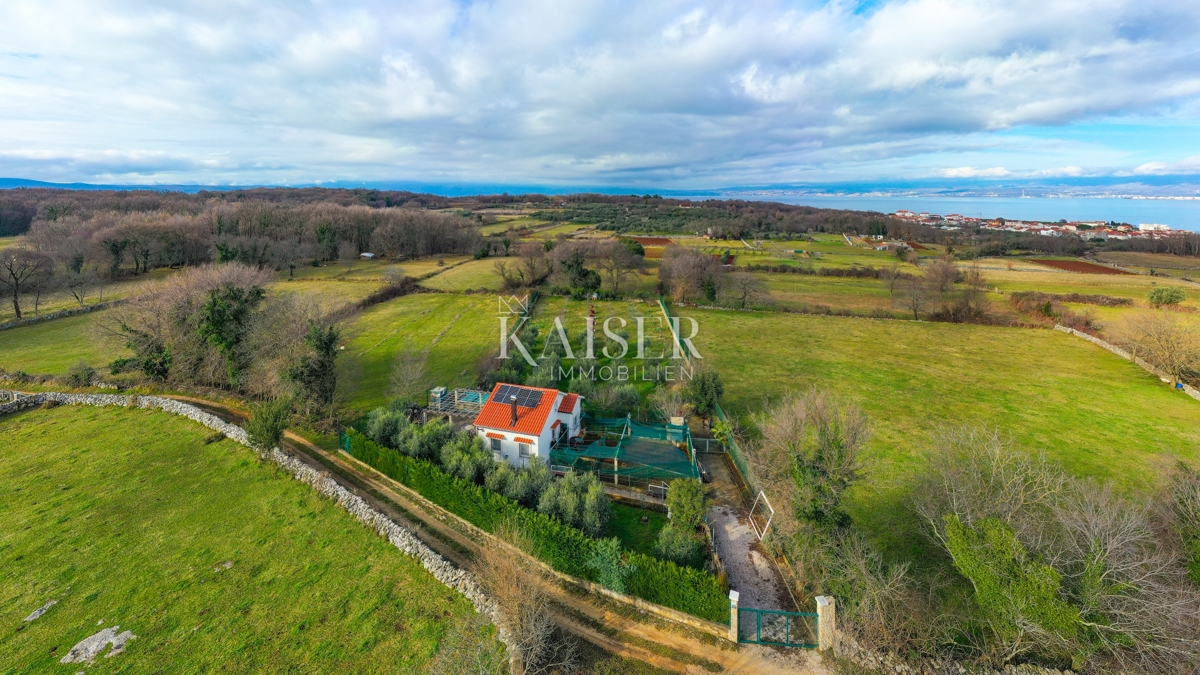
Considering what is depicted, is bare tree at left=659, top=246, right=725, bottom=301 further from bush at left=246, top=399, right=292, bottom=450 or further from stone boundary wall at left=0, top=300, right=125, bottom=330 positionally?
stone boundary wall at left=0, top=300, right=125, bottom=330

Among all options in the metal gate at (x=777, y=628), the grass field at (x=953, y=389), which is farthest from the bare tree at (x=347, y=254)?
the metal gate at (x=777, y=628)

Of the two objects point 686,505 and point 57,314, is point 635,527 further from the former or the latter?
point 57,314

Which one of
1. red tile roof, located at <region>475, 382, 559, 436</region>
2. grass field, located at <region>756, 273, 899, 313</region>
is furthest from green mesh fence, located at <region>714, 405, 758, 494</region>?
grass field, located at <region>756, 273, 899, 313</region>

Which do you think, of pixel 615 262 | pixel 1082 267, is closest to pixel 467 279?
pixel 615 262

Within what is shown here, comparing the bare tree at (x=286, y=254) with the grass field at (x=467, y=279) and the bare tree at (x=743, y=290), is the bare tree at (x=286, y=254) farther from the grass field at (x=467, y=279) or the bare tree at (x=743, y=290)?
the bare tree at (x=743, y=290)

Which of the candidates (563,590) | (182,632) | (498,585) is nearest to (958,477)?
(563,590)
